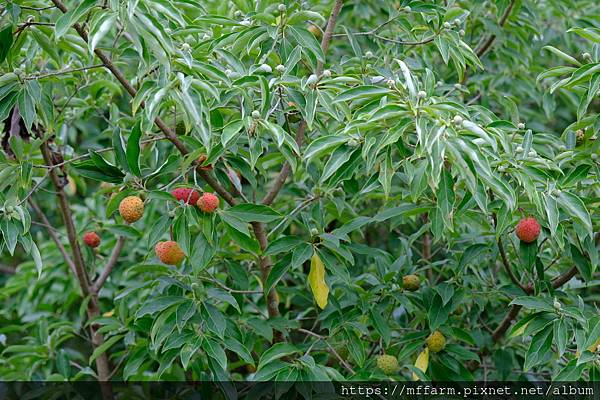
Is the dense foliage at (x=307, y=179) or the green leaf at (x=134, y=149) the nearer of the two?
the dense foliage at (x=307, y=179)

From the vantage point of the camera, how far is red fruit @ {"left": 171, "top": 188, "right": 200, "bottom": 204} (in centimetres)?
184

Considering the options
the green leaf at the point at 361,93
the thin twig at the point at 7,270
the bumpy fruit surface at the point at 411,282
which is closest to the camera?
the green leaf at the point at 361,93

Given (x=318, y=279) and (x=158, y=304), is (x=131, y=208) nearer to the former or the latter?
(x=158, y=304)

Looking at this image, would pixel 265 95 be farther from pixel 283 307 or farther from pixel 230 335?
pixel 283 307

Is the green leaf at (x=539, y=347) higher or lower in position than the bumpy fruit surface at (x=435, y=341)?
higher

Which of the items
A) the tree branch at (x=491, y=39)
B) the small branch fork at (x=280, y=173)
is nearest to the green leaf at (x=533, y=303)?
the small branch fork at (x=280, y=173)

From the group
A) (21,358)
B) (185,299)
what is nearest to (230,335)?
(185,299)

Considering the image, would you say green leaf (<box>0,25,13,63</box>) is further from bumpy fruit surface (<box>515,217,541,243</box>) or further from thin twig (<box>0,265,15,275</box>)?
thin twig (<box>0,265,15,275</box>)

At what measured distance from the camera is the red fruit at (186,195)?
1.84m

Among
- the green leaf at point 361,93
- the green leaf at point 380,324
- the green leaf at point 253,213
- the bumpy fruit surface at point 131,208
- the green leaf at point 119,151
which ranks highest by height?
the green leaf at point 361,93

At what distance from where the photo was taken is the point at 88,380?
9.00 feet

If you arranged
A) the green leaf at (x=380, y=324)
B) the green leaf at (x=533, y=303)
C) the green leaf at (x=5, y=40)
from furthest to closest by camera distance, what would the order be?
the green leaf at (x=380, y=324)
the green leaf at (x=533, y=303)
the green leaf at (x=5, y=40)

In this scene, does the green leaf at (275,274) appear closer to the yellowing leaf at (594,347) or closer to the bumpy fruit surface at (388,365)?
the bumpy fruit surface at (388,365)

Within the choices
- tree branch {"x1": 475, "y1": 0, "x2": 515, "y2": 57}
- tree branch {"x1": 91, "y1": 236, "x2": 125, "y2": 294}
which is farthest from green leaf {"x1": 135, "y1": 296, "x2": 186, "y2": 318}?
tree branch {"x1": 475, "y1": 0, "x2": 515, "y2": 57}
